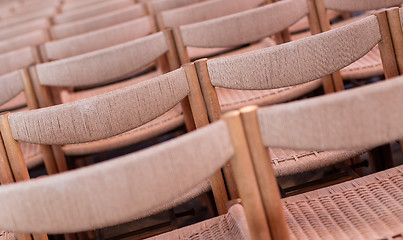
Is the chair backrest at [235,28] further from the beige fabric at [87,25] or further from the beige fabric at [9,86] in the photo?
the beige fabric at [87,25]

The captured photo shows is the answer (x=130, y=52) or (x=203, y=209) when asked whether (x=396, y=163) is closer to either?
(x=203, y=209)

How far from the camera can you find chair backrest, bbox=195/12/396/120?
1.30m

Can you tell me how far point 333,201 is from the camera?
1281 mm

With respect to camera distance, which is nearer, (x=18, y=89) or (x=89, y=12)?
(x=18, y=89)

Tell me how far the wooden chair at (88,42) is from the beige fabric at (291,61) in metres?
1.32

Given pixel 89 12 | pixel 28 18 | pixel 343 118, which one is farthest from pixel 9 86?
pixel 28 18

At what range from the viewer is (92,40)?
8.35 feet

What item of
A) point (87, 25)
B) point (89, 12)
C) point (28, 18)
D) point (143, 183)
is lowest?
point (143, 183)

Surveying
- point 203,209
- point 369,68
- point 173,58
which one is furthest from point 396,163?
point 173,58

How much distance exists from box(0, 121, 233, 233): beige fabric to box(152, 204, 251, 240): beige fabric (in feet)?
1.21

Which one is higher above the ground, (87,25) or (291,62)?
(87,25)

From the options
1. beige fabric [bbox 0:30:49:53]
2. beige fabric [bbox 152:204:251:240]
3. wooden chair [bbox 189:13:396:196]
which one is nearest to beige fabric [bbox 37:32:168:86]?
wooden chair [bbox 189:13:396:196]

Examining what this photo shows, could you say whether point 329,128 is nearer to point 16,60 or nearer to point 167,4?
point 16,60

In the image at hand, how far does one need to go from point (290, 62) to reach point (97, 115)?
500 mm
